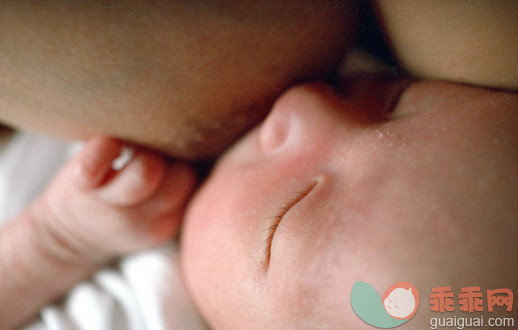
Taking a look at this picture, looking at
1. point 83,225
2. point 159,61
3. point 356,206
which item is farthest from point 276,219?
point 83,225

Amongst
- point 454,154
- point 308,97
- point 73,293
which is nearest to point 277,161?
point 308,97

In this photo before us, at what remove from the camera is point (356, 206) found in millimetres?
417

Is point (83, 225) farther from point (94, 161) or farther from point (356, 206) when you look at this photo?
point (356, 206)

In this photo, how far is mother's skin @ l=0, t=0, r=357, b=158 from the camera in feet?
1.35

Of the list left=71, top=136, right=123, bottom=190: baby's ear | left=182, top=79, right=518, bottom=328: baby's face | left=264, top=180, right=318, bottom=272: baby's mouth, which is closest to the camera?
left=182, top=79, right=518, bottom=328: baby's face

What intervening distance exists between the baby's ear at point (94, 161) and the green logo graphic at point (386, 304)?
1.43 feet

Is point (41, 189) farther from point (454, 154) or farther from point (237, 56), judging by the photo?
point (454, 154)

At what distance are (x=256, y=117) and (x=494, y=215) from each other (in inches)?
14.4

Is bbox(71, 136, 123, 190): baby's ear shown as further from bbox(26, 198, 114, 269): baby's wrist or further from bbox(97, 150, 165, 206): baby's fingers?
bbox(26, 198, 114, 269): baby's wrist

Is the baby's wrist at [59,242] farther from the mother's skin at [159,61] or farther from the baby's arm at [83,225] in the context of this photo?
the mother's skin at [159,61]

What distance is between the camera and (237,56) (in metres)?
0.48

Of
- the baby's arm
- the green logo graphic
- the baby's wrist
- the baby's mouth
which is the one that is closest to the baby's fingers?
the baby's arm

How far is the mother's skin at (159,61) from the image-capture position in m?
0.41

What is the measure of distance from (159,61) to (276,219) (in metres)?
0.24
